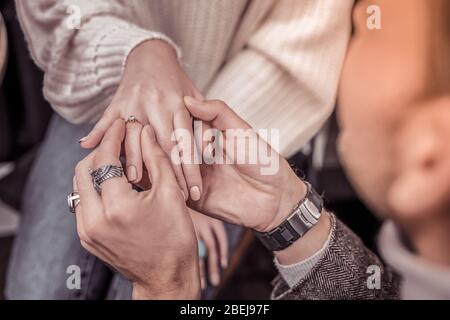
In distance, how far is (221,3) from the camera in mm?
527

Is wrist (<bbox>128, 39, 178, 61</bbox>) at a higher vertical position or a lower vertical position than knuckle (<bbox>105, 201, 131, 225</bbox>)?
higher

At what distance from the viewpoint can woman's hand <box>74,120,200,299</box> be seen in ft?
1.57

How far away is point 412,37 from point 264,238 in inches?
9.3

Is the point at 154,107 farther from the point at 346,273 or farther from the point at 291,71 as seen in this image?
the point at 346,273

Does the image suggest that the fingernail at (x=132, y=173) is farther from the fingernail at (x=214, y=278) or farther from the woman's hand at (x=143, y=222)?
the fingernail at (x=214, y=278)

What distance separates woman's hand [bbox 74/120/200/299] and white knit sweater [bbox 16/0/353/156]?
0.28 feet

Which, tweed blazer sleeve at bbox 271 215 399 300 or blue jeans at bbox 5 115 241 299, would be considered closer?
tweed blazer sleeve at bbox 271 215 399 300

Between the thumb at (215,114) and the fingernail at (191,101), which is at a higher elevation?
the fingernail at (191,101)

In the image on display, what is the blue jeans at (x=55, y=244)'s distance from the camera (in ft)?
2.32

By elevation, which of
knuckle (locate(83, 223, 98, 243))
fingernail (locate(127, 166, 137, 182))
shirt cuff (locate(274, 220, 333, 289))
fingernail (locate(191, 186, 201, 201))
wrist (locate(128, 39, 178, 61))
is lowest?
shirt cuff (locate(274, 220, 333, 289))

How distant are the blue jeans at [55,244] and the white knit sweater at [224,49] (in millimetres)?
119

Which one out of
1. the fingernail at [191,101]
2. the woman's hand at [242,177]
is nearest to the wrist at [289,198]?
the woman's hand at [242,177]

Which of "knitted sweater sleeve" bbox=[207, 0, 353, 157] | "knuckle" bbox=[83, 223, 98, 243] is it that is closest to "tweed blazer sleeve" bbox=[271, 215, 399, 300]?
"knitted sweater sleeve" bbox=[207, 0, 353, 157]

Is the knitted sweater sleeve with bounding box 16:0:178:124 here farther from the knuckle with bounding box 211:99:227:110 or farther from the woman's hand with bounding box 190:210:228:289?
the woman's hand with bounding box 190:210:228:289
